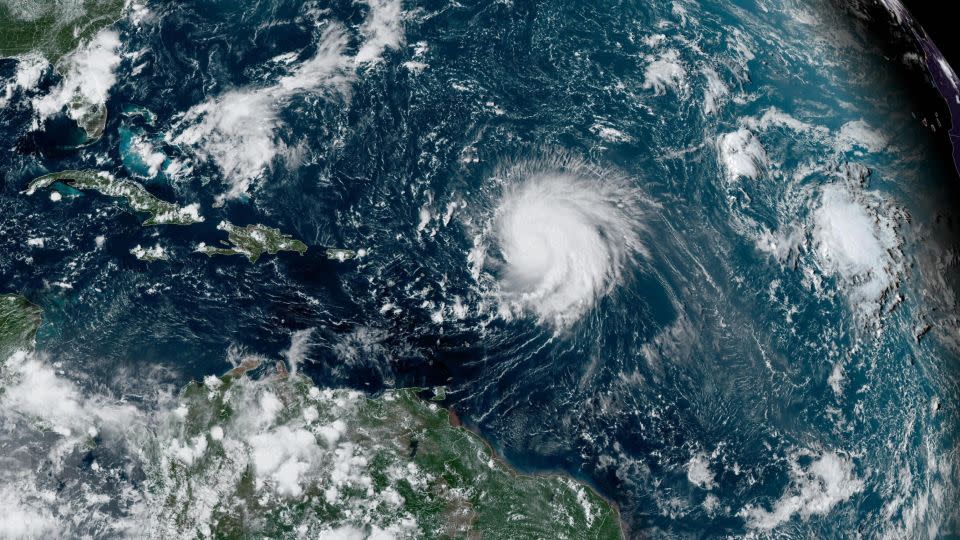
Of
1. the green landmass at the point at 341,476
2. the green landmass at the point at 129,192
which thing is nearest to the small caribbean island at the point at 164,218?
the green landmass at the point at 129,192

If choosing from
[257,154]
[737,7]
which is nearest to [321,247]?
[257,154]

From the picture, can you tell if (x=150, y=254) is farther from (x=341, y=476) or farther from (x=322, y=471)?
(x=341, y=476)

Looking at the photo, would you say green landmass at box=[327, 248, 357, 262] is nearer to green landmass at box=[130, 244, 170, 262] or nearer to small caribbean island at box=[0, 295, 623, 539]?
small caribbean island at box=[0, 295, 623, 539]

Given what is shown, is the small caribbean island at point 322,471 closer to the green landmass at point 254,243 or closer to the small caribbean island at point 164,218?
the green landmass at point 254,243

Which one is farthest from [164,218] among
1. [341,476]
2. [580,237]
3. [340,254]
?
[580,237]

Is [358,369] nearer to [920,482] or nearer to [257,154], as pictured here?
[257,154]
